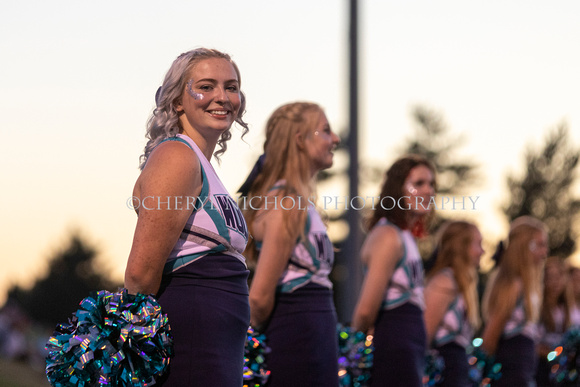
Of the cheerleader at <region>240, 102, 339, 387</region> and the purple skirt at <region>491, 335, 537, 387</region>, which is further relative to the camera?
the purple skirt at <region>491, 335, 537, 387</region>

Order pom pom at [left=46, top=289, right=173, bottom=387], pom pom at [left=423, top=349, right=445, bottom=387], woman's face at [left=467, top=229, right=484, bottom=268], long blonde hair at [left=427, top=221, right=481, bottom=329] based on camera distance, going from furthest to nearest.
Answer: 1. woman's face at [left=467, top=229, right=484, bottom=268]
2. long blonde hair at [left=427, top=221, right=481, bottom=329]
3. pom pom at [left=423, top=349, right=445, bottom=387]
4. pom pom at [left=46, top=289, right=173, bottom=387]

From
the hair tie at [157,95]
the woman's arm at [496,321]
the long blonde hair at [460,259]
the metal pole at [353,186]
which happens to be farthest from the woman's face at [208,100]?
the woman's arm at [496,321]

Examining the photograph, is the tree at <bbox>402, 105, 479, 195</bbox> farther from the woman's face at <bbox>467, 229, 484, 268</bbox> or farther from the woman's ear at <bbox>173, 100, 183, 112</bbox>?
the woman's ear at <bbox>173, 100, 183, 112</bbox>

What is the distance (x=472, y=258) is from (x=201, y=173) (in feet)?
14.8

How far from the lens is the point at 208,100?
11.9 feet

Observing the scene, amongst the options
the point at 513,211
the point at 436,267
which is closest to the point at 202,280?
the point at 436,267

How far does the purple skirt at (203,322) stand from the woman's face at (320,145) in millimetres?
1692

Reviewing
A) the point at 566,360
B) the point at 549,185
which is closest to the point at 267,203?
the point at 566,360

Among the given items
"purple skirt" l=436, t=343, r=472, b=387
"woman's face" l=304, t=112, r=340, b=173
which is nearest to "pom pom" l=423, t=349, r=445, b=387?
"purple skirt" l=436, t=343, r=472, b=387

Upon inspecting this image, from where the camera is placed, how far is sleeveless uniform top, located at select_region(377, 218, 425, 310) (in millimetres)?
5668

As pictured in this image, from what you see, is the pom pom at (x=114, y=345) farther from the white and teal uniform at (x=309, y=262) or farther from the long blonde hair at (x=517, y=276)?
the long blonde hair at (x=517, y=276)

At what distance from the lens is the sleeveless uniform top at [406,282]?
18.6 ft

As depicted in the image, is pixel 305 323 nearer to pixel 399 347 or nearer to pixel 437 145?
pixel 399 347

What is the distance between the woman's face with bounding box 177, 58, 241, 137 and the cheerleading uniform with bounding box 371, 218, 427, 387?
2299 millimetres
